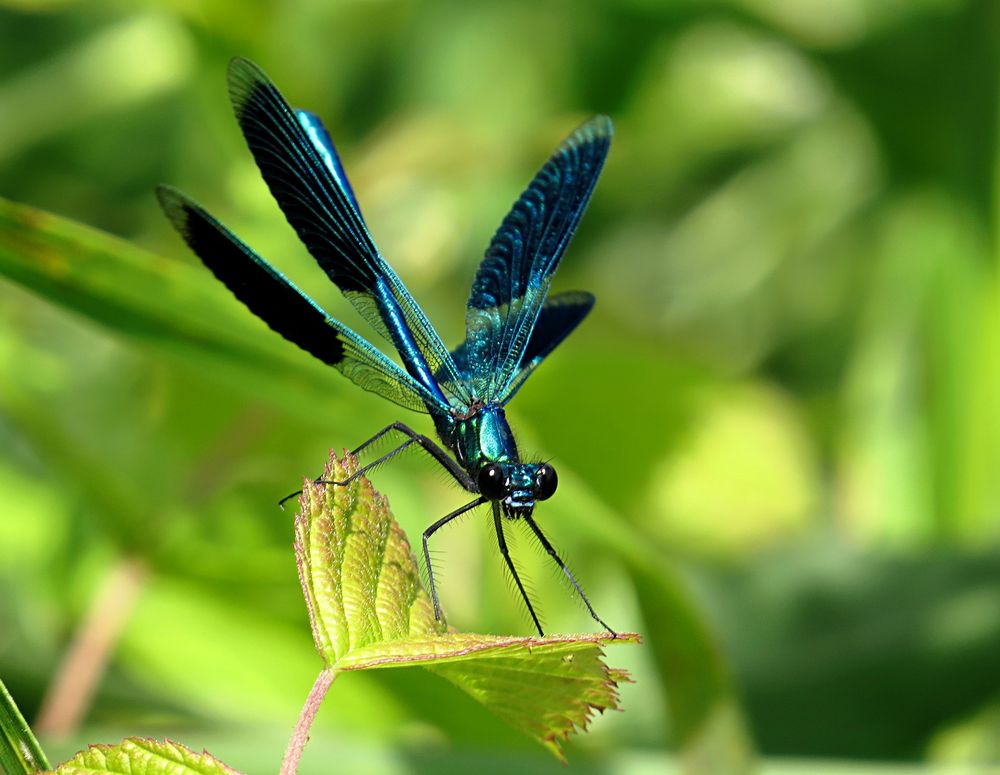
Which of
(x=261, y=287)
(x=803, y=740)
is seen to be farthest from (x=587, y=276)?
(x=261, y=287)

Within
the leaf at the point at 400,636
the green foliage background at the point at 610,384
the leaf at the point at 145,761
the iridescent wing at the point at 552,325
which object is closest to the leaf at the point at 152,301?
the green foliage background at the point at 610,384

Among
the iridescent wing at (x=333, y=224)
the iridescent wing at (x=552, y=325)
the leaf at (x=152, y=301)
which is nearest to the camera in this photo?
the leaf at (x=152, y=301)

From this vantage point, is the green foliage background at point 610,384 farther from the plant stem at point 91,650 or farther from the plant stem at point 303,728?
the plant stem at point 303,728

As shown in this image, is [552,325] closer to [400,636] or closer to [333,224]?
[333,224]

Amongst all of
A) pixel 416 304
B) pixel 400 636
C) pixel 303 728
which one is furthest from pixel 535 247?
pixel 303 728

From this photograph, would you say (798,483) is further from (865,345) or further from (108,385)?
(108,385)
